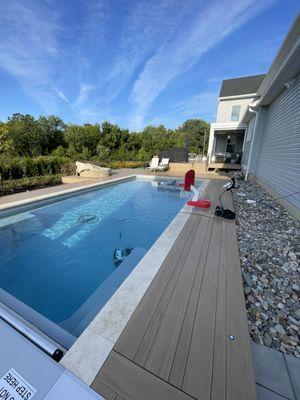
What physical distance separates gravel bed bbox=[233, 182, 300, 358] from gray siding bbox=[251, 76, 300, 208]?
904 millimetres

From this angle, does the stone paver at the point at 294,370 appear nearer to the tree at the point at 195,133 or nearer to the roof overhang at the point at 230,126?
the roof overhang at the point at 230,126

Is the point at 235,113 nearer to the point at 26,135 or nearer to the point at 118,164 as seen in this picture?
the point at 118,164

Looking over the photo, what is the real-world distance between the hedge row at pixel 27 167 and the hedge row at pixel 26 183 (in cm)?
55

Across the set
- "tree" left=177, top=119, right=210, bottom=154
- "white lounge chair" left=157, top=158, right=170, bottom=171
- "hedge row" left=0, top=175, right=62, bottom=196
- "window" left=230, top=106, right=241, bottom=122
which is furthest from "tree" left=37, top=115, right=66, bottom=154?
"window" left=230, top=106, right=241, bottom=122

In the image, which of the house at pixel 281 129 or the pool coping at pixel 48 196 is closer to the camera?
the house at pixel 281 129

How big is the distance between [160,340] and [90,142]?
21.2 metres

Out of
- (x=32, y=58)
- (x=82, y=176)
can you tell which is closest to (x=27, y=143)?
(x=32, y=58)

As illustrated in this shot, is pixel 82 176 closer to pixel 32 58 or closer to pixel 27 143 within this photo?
pixel 32 58

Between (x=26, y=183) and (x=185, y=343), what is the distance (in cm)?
779

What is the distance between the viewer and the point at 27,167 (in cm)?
827

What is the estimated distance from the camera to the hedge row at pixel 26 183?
651 cm

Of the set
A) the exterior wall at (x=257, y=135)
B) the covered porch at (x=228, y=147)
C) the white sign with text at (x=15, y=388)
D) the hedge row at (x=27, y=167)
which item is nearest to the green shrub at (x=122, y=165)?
the hedge row at (x=27, y=167)

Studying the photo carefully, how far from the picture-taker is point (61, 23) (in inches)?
268

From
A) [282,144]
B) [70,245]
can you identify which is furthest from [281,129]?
[70,245]
